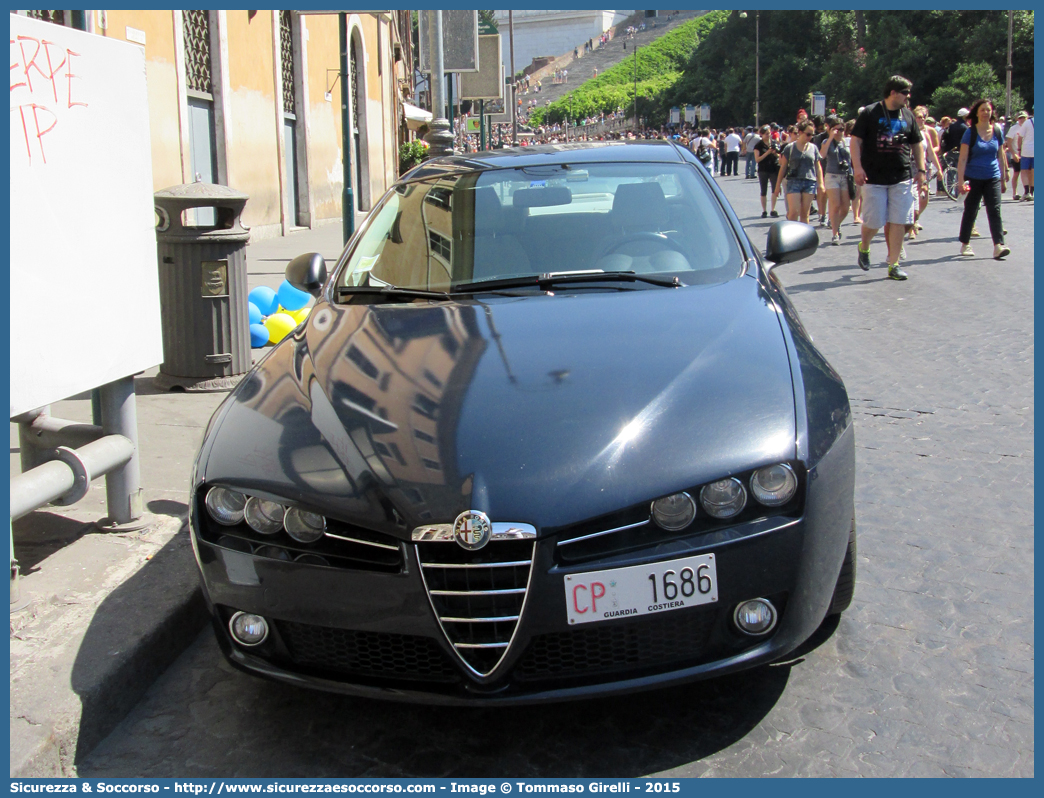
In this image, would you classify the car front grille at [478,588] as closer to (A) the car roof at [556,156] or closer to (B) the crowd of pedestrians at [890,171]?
(A) the car roof at [556,156]

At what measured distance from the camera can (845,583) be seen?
3006 mm

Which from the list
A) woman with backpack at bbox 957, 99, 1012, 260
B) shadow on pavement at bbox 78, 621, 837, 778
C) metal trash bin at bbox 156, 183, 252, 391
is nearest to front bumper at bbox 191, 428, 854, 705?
shadow on pavement at bbox 78, 621, 837, 778

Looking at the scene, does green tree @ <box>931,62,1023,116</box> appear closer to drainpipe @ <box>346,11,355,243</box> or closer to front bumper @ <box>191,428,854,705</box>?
drainpipe @ <box>346,11,355,243</box>

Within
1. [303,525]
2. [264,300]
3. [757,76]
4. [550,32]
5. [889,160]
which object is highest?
[550,32]

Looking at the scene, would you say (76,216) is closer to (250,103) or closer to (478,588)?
(478,588)

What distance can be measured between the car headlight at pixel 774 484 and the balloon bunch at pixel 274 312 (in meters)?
5.69

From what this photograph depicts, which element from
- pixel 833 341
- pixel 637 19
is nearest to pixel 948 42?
pixel 833 341

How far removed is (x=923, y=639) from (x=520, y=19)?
15787 centimetres

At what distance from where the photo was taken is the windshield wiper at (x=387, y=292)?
12.2ft

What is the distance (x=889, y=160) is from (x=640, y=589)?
8.70m

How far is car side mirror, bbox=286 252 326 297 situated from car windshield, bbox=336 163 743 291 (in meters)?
0.26

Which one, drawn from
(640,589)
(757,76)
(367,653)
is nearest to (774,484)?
(640,589)

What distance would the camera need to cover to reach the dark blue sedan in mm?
2482

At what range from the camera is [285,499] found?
264cm
